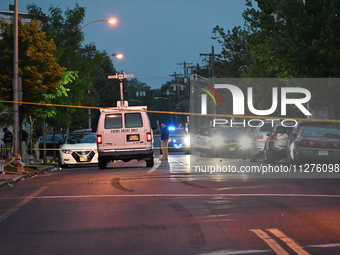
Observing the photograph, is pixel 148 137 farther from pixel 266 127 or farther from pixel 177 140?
pixel 177 140

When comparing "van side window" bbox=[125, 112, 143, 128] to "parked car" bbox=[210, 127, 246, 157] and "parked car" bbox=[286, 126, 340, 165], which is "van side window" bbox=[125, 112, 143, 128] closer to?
"parked car" bbox=[286, 126, 340, 165]

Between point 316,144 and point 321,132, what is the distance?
622 millimetres

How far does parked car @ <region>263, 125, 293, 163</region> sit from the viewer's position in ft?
105

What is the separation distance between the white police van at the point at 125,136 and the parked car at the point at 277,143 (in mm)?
5774

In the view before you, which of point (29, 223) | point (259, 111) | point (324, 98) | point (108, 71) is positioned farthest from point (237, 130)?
point (108, 71)

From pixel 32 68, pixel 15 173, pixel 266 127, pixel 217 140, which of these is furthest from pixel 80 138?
pixel 217 140

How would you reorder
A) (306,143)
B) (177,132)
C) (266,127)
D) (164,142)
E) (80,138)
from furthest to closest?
1. (177,132)
2. (164,142)
3. (266,127)
4. (80,138)
5. (306,143)

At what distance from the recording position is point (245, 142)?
39.2 m

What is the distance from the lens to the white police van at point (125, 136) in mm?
29516

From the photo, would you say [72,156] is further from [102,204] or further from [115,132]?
[102,204]

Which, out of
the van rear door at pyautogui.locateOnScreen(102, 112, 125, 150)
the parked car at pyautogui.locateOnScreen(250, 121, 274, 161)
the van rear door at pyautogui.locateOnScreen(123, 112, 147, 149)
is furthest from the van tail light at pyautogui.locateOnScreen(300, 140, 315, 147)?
the parked car at pyautogui.locateOnScreen(250, 121, 274, 161)

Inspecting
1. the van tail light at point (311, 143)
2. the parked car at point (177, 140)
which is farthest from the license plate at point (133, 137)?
the parked car at point (177, 140)

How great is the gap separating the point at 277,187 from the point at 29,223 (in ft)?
25.0

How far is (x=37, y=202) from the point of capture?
15.6m
